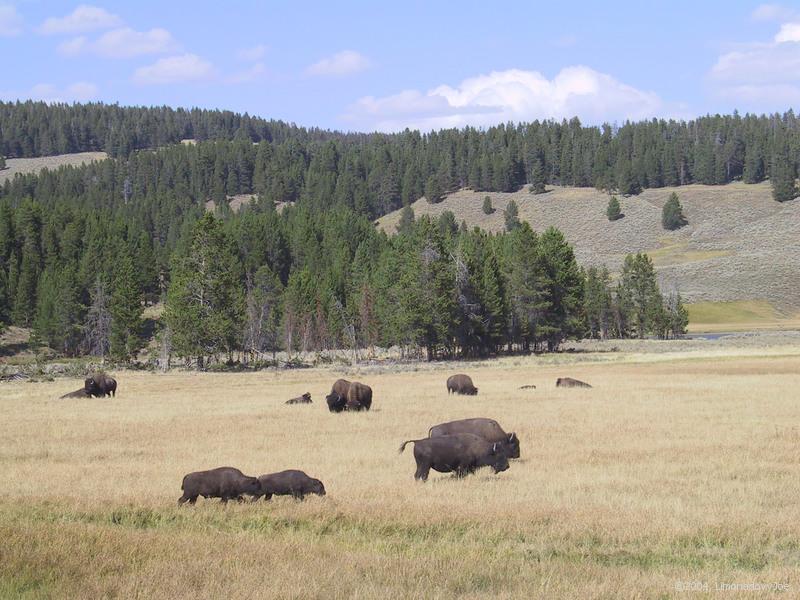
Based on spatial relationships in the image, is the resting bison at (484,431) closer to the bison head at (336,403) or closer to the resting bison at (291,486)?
the resting bison at (291,486)

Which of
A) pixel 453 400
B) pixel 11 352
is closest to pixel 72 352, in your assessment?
pixel 11 352

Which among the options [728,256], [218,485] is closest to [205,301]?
[218,485]

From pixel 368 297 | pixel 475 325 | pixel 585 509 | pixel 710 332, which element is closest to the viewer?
pixel 585 509

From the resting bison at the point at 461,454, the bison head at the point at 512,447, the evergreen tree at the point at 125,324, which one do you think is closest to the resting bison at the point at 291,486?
the resting bison at the point at 461,454

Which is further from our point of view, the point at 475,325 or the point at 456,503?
the point at 475,325

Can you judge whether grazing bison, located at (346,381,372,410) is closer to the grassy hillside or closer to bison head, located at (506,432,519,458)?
bison head, located at (506,432,519,458)

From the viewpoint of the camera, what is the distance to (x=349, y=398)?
104ft

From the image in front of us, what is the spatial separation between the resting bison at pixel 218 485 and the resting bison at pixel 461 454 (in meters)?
3.86

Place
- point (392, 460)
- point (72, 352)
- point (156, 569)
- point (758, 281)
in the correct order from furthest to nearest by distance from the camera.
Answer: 1. point (758, 281)
2. point (72, 352)
3. point (392, 460)
4. point (156, 569)

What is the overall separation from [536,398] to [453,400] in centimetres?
Result: 390

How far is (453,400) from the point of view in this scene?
34.4m

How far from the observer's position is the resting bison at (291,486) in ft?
51.3

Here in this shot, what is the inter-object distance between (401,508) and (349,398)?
700 inches

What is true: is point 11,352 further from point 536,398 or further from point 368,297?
point 536,398
